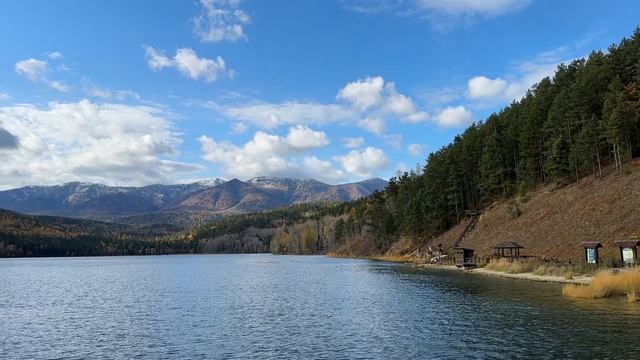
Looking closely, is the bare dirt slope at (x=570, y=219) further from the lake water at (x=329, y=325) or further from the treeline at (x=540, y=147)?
the lake water at (x=329, y=325)

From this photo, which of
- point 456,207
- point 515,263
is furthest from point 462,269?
point 456,207

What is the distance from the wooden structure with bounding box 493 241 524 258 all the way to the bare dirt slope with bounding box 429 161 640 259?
210 centimetres

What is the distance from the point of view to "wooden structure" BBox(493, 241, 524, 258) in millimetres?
86444

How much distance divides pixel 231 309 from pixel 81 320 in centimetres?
1299

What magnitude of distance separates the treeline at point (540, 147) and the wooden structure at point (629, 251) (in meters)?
34.0

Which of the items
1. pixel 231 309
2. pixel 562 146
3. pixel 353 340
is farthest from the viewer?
pixel 562 146

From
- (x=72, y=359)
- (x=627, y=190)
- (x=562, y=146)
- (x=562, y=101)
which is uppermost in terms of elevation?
(x=562, y=101)

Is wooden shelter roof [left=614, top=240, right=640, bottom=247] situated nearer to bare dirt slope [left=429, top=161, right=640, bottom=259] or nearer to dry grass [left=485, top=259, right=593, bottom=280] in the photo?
dry grass [left=485, top=259, right=593, bottom=280]

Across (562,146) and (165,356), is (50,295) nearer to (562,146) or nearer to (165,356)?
(165,356)

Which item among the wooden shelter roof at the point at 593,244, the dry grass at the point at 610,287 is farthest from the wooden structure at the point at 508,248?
the dry grass at the point at 610,287

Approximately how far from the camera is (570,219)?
287ft

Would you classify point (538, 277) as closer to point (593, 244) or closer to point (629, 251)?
point (593, 244)

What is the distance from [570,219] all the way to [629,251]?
26.6 meters

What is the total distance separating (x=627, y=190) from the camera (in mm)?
83438
